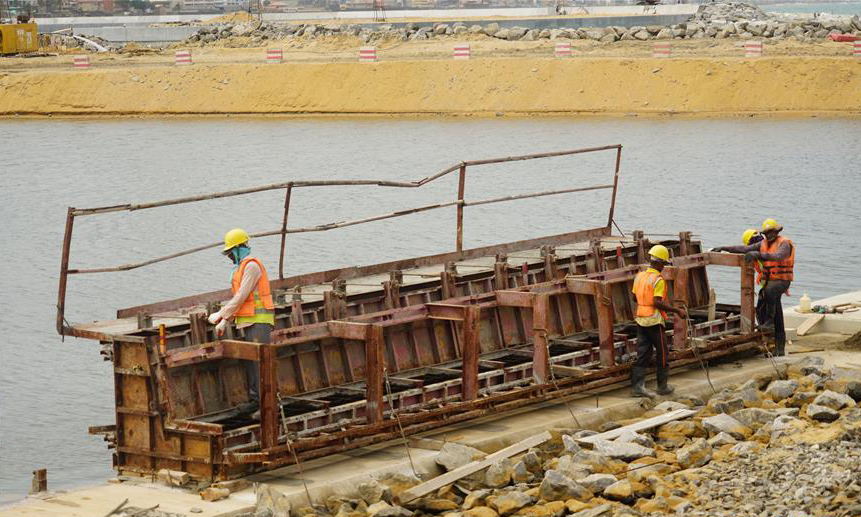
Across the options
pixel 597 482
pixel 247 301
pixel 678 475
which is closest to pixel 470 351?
pixel 597 482

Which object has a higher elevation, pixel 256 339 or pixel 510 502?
pixel 256 339

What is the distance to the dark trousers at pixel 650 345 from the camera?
1762cm

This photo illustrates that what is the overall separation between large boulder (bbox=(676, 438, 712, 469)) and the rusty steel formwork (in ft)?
7.33

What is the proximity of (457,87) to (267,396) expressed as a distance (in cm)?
5084

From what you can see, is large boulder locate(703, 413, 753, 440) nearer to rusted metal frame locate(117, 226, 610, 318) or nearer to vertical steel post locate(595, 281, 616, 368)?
vertical steel post locate(595, 281, 616, 368)

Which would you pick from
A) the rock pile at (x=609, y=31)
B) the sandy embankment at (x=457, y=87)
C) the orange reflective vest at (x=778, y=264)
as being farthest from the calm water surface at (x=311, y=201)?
the rock pile at (x=609, y=31)

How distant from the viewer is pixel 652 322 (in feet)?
57.4

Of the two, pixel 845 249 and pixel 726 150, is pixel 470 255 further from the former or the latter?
pixel 726 150

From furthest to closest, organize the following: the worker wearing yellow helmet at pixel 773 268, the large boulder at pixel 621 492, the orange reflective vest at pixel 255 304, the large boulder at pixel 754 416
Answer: the worker wearing yellow helmet at pixel 773 268, the large boulder at pixel 754 416, the orange reflective vest at pixel 255 304, the large boulder at pixel 621 492

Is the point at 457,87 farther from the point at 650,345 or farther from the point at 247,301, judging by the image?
the point at 247,301

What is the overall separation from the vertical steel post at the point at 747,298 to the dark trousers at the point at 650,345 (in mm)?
2704

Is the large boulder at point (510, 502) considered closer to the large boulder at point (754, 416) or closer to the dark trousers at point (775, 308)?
the large boulder at point (754, 416)

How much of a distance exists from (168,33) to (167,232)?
225ft

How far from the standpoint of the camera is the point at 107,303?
2844 centimetres
